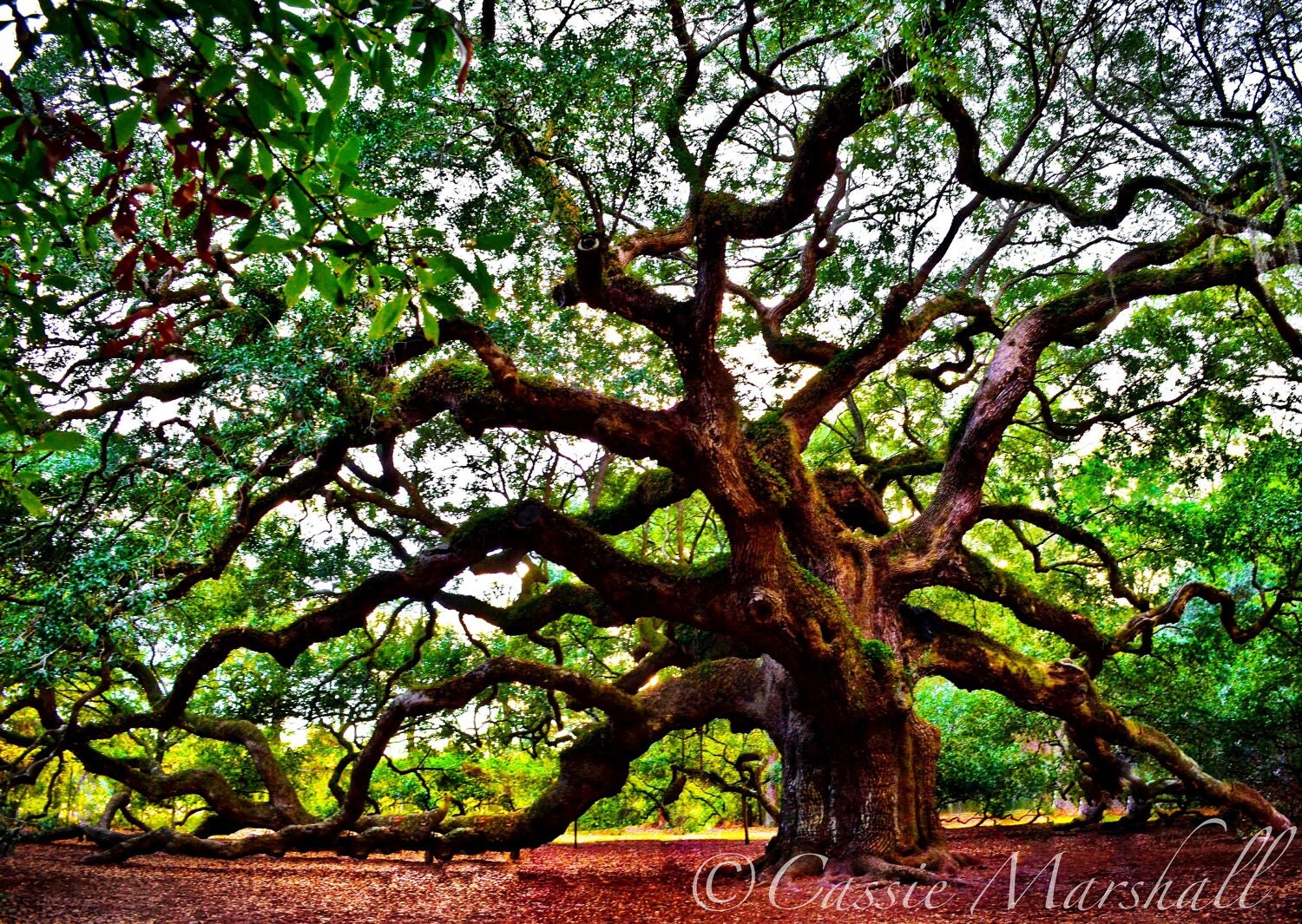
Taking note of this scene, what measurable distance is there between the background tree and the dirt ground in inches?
20.8

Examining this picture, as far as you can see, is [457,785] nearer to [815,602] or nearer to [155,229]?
[815,602]

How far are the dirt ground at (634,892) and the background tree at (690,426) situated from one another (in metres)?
0.53

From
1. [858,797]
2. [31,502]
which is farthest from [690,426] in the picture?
[31,502]

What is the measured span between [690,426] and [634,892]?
3.82 metres

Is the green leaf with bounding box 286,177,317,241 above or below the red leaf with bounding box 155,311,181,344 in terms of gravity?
above

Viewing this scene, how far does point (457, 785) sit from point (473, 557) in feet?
11.8

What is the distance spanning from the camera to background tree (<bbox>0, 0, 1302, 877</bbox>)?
536 cm

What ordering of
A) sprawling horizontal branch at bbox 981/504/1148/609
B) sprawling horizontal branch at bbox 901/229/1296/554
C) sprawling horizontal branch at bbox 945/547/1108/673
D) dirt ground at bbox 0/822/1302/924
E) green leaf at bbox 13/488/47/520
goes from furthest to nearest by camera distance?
sprawling horizontal branch at bbox 981/504/1148/609 < sprawling horizontal branch at bbox 945/547/1108/673 < sprawling horizontal branch at bbox 901/229/1296/554 < dirt ground at bbox 0/822/1302/924 < green leaf at bbox 13/488/47/520

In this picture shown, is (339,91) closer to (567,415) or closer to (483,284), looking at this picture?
(483,284)

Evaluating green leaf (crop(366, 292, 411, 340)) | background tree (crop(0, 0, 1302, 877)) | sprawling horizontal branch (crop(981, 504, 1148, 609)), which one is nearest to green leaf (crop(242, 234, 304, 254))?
green leaf (crop(366, 292, 411, 340))

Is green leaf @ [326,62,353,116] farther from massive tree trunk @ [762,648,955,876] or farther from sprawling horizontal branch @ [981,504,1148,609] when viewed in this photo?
sprawling horizontal branch @ [981,504,1148,609]

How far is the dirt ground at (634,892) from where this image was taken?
206 inches

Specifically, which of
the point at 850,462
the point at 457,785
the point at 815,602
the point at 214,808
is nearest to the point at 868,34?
the point at 815,602

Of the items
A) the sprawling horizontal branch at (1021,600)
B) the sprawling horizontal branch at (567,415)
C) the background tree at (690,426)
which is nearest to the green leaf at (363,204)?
the background tree at (690,426)
